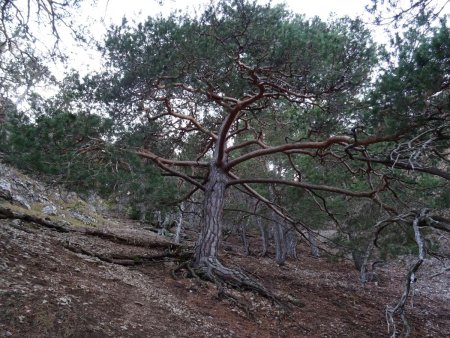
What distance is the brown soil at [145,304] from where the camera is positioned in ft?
12.6

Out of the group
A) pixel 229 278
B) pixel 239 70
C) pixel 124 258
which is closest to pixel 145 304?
pixel 229 278

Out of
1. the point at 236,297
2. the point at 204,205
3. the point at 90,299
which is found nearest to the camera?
the point at 90,299

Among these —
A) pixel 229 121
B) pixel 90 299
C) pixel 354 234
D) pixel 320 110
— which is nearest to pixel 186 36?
pixel 229 121

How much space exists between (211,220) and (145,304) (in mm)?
2723

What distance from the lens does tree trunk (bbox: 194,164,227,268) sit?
7.39 meters

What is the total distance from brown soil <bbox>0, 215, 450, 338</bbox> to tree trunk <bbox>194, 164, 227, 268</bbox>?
2.17ft

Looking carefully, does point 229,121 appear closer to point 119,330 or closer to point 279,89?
point 279,89

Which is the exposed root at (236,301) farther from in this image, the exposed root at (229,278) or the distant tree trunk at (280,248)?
the distant tree trunk at (280,248)

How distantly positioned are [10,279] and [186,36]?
493cm

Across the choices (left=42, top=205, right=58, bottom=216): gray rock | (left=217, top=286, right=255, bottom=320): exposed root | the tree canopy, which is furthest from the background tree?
(left=42, top=205, right=58, bottom=216): gray rock

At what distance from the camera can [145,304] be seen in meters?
5.22

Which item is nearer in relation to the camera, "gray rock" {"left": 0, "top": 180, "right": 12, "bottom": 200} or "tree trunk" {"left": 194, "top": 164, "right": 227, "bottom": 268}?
"tree trunk" {"left": 194, "top": 164, "right": 227, "bottom": 268}

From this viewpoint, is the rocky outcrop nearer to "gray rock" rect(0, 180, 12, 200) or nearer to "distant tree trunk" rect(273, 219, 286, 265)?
"gray rock" rect(0, 180, 12, 200)

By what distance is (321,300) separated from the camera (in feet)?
25.2
